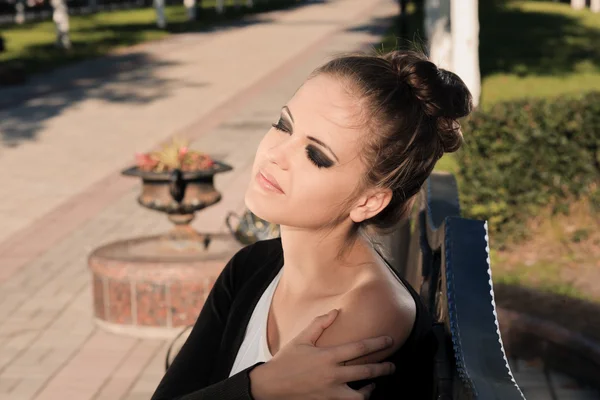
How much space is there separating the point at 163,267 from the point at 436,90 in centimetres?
428

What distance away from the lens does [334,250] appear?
2.19 meters

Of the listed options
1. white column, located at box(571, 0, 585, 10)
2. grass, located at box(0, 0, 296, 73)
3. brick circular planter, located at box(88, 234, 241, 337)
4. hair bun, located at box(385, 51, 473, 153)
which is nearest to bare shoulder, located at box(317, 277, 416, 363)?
hair bun, located at box(385, 51, 473, 153)

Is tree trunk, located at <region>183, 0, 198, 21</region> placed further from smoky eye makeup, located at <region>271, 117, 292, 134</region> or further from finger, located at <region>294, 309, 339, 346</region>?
finger, located at <region>294, 309, 339, 346</region>

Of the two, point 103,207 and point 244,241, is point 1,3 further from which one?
point 244,241

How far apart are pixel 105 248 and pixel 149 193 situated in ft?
1.54

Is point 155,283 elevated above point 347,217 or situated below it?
below

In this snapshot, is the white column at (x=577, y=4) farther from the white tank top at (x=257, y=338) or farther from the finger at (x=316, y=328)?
the finger at (x=316, y=328)

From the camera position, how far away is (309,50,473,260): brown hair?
2055mm

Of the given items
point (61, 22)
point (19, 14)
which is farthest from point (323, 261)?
point (19, 14)

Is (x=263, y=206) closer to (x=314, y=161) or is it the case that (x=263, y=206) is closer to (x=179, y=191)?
(x=314, y=161)

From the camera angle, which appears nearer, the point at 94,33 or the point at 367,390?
the point at 367,390

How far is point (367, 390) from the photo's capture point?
192cm

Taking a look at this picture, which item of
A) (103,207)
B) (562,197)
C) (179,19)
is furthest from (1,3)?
(562,197)

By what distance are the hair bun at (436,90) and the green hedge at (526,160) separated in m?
5.88
